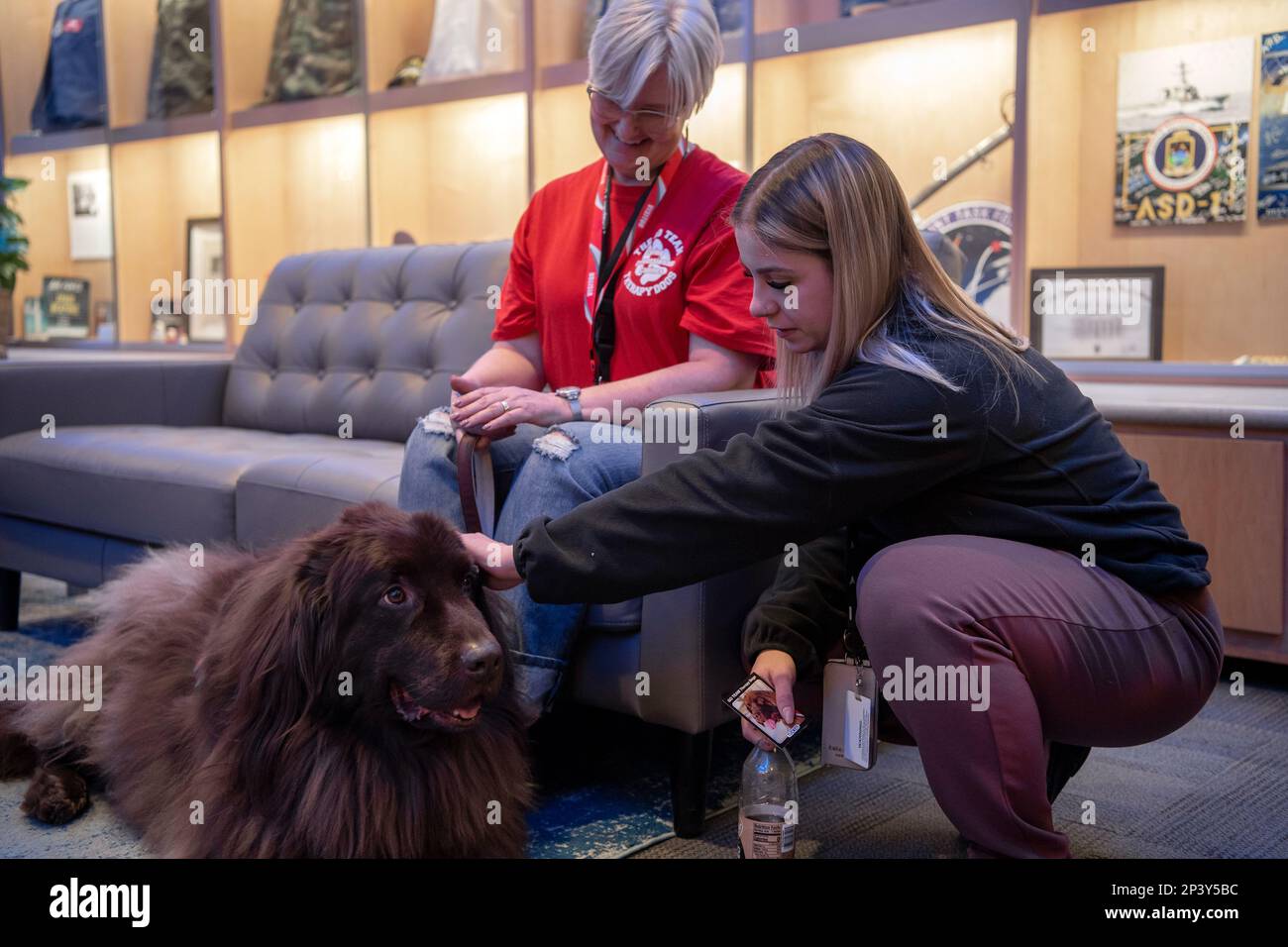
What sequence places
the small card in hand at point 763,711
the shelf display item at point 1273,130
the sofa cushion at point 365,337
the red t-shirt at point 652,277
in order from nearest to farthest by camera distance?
1. the small card in hand at point 763,711
2. the red t-shirt at point 652,277
3. the shelf display item at point 1273,130
4. the sofa cushion at point 365,337

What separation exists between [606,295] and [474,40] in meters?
2.49

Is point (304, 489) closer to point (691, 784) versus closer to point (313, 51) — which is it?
point (691, 784)

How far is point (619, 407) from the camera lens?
6.75ft

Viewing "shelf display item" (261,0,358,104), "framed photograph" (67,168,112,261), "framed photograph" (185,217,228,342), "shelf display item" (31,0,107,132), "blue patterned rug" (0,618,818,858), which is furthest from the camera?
"framed photograph" (67,168,112,261)

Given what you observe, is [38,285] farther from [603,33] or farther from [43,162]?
[603,33]

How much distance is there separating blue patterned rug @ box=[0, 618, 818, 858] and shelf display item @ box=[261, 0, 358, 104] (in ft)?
10.7

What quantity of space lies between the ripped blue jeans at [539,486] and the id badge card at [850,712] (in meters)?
0.45

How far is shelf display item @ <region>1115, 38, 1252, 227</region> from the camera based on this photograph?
120 inches

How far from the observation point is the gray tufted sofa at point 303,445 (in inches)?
75.0

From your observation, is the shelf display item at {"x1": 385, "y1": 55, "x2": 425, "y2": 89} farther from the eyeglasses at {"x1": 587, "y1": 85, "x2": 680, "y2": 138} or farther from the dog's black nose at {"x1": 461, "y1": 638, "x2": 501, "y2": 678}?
the dog's black nose at {"x1": 461, "y1": 638, "x2": 501, "y2": 678}

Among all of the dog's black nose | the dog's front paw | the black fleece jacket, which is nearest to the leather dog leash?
the black fleece jacket

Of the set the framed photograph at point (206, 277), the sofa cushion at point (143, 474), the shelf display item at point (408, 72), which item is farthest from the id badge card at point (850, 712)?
the framed photograph at point (206, 277)

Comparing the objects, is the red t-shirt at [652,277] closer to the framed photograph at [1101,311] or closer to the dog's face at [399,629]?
the dog's face at [399,629]

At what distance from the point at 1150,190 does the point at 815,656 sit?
2.11m
